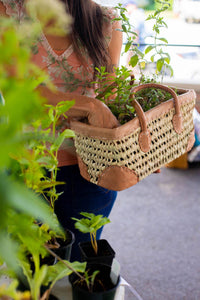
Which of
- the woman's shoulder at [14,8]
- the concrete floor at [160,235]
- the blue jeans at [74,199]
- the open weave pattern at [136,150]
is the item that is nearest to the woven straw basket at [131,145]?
the open weave pattern at [136,150]

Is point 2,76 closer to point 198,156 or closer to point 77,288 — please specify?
point 77,288

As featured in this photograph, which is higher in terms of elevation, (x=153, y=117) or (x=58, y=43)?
(x=58, y=43)

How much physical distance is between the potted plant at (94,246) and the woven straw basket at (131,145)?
137 millimetres

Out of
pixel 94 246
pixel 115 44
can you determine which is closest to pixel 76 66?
pixel 115 44

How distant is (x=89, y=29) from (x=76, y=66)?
11 cm

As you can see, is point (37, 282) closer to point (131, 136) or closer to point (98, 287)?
point (98, 287)

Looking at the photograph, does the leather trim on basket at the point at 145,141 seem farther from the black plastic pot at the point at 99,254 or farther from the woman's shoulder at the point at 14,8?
the woman's shoulder at the point at 14,8

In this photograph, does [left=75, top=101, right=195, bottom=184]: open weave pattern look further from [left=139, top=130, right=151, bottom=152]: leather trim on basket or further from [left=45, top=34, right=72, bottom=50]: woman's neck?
[left=45, top=34, right=72, bottom=50]: woman's neck

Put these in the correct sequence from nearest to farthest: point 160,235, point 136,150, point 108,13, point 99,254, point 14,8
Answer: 1. point 99,254
2. point 136,150
3. point 14,8
4. point 108,13
5. point 160,235

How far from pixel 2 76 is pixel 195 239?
220 centimetres

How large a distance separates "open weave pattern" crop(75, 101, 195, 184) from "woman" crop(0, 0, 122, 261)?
0.50 feet

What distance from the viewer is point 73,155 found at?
96cm

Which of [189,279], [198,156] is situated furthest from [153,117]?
[198,156]

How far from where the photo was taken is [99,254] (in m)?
0.66
